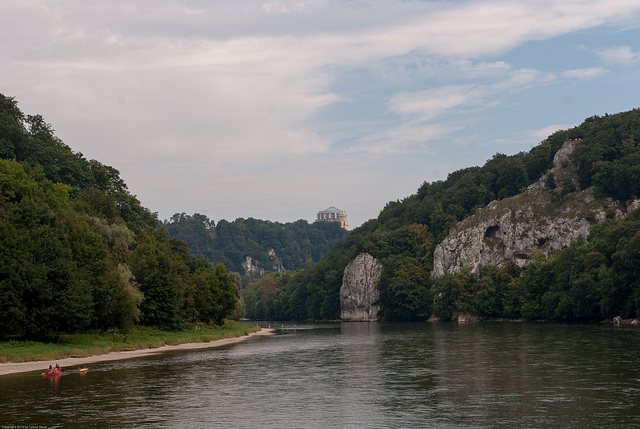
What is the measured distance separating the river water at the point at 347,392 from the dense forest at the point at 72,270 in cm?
1100

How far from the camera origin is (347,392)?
175 feet

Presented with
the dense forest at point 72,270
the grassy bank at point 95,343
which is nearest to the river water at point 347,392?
the grassy bank at point 95,343

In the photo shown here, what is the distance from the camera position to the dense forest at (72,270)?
77.3m

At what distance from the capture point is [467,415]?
4209 centimetres

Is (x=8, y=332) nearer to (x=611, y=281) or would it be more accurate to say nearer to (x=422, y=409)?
(x=422, y=409)

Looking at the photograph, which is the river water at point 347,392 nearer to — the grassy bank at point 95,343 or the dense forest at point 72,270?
the grassy bank at point 95,343

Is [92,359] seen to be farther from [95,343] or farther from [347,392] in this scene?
[347,392]

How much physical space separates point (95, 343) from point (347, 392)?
46711 mm

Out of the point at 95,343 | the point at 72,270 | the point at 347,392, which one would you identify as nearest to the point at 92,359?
the point at 95,343

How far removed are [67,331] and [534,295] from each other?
135 meters

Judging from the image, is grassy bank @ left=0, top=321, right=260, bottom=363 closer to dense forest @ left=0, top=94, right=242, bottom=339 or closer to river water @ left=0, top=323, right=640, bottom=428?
dense forest @ left=0, top=94, right=242, bottom=339

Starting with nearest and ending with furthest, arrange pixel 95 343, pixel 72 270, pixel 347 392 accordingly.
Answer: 1. pixel 347 392
2. pixel 72 270
3. pixel 95 343

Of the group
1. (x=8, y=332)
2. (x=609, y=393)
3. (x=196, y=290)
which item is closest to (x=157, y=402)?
(x=609, y=393)

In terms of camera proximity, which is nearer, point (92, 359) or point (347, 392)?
point (347, 392)
